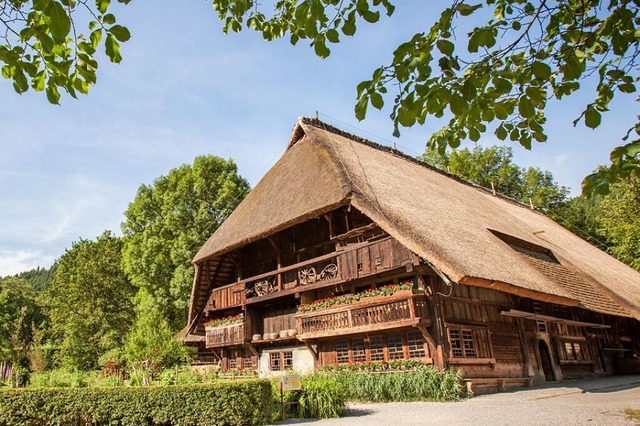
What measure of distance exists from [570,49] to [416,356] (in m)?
12.7

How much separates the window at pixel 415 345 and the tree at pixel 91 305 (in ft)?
89.1

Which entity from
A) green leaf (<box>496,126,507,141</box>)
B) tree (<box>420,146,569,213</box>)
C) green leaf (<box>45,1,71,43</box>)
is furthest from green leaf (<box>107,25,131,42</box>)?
tree (<box>420,146,569,213</box>)

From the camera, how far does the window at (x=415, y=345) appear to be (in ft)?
48.5

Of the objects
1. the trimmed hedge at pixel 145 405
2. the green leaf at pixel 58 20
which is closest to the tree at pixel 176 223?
the trimmed hedge at pixel 145 405

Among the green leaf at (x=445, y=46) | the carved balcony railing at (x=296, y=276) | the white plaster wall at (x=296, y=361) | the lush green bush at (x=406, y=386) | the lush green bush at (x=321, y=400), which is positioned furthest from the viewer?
the white plaster wall at (x=296, y=361)

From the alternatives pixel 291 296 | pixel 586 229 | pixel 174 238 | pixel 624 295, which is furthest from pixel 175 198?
pixel 586 229

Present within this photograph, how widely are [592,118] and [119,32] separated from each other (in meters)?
3.49

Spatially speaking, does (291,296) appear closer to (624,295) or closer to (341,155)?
(341,155)

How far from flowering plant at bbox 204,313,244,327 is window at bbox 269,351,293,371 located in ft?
7.39

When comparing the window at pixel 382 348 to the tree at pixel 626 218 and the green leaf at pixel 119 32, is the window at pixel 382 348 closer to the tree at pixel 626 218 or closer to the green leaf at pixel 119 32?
the green leaf at pixel 119 32

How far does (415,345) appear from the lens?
589 inches

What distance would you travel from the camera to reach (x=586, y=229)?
44.1m

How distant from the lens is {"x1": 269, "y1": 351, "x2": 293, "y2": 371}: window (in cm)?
1964

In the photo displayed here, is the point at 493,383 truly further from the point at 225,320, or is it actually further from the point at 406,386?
the point at 225,320
